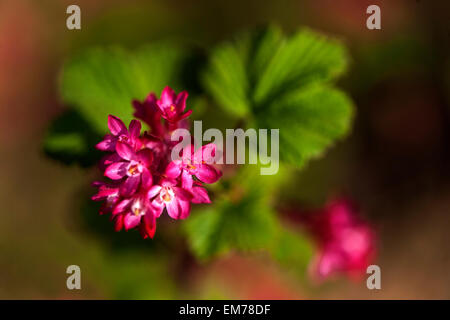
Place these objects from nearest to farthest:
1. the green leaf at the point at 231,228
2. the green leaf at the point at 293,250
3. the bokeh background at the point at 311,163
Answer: the green leaf at the point at 231,228
the green leaf at the point at 293,250
the bokeh background at the point at 311,163

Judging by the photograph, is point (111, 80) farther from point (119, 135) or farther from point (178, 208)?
point (178, 208)

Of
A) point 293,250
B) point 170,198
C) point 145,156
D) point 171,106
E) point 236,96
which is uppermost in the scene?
point 236,96

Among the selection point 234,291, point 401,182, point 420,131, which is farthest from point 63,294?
point 420,131

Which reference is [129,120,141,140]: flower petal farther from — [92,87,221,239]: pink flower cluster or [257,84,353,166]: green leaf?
[257,84,353,166]: green leaf

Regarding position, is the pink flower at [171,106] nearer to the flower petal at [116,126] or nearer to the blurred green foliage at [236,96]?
the flower petal at [116,126]

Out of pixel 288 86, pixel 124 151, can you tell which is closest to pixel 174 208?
pixel 124 151

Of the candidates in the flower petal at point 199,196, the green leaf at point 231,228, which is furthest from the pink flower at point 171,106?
the green leaf at point 231,228

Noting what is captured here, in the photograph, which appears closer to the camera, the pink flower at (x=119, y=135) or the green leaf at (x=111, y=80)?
the pink flower at (x=119, y=135)

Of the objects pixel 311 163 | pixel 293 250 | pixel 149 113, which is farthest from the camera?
pixel 311 163
